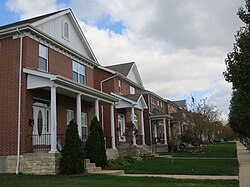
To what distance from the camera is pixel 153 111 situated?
41000 mm

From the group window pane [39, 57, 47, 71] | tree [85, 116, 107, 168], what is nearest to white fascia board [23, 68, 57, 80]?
window pane [39, 57, 47, 71]

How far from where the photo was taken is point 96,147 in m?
17.8

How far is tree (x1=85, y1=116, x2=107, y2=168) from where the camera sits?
17719 mm

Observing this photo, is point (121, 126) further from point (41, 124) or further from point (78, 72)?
point (41, 124)

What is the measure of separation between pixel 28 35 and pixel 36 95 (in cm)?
324

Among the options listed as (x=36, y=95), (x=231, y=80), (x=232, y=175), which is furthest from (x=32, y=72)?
(x=232, y=175)

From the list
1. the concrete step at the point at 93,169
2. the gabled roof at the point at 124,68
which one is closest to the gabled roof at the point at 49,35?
the gabled roof at the point at 124,68

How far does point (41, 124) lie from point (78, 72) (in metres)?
6.13

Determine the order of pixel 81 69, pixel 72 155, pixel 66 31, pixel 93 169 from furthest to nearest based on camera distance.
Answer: pixel 81 69
pixel 66 31
pixel 93 169
pixel 72 155

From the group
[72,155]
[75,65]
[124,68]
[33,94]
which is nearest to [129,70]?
[124,68]

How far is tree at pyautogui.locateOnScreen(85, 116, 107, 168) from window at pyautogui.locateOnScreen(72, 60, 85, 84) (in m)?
5.20

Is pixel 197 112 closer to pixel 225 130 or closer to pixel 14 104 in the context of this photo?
pixel 14 104

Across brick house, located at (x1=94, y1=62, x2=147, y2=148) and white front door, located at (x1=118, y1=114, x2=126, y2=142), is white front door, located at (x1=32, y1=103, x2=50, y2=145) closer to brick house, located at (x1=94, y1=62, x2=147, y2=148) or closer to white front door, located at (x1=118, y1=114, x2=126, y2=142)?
brick house, located at (x1=94, y1=62, x2=147, y2=148)

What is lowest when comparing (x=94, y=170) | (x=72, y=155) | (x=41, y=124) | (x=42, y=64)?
(x=94, y=170)
